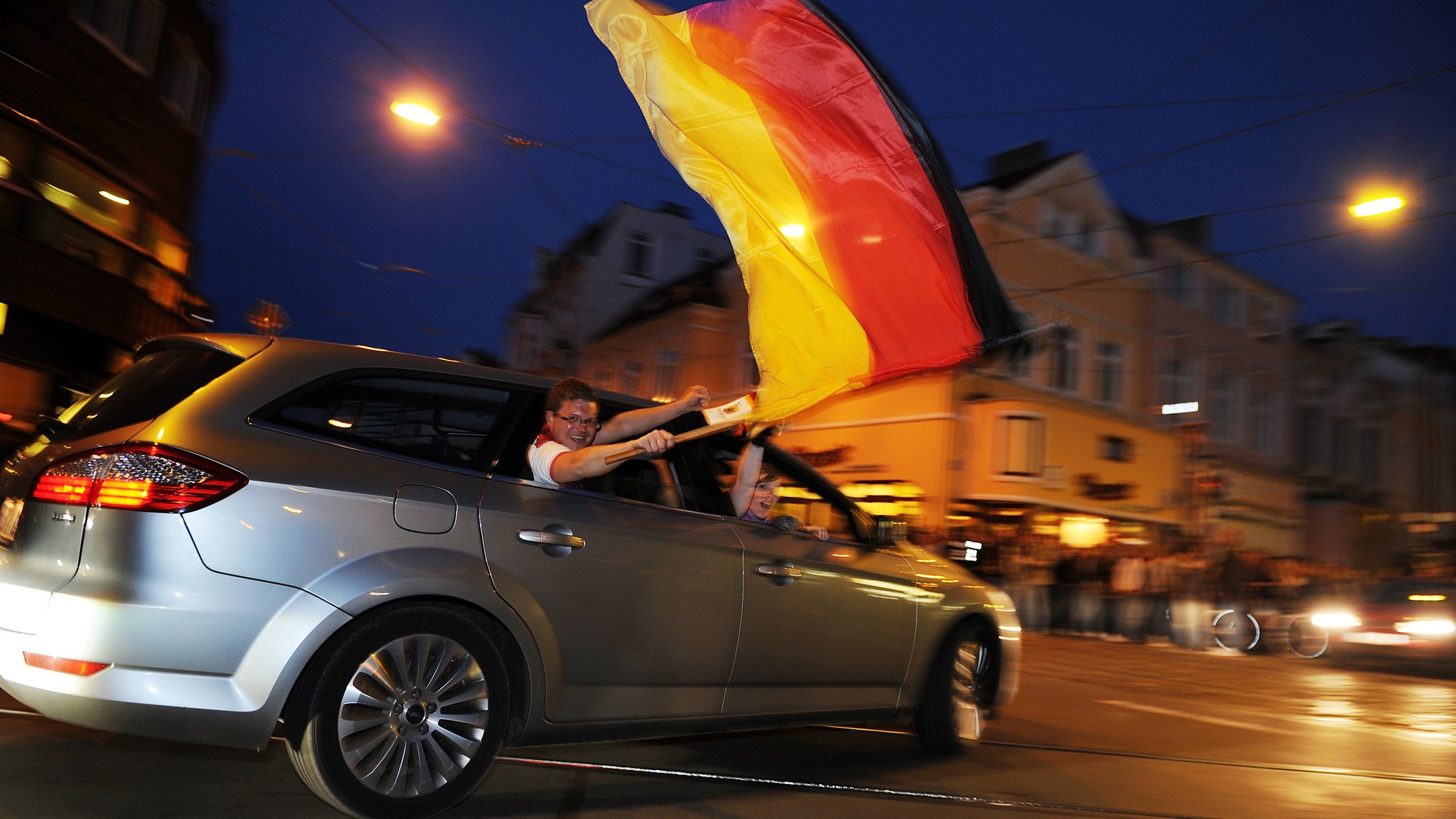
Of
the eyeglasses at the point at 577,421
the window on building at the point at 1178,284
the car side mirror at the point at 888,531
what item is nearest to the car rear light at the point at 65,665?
the eyeglasses at the point at 577,421

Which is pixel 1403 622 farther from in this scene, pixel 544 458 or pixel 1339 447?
pixel 1339 447

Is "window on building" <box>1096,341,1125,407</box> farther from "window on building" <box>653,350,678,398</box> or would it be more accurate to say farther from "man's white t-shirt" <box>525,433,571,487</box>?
"man's white t-shirt" <box>525,433,571,487</box>

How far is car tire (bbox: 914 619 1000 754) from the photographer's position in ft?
21.0

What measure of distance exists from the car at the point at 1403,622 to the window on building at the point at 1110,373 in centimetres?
1332

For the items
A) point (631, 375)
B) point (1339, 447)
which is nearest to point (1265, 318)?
point (1339, 447)

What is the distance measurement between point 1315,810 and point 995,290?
2992 mm

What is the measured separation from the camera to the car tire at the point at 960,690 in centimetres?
639

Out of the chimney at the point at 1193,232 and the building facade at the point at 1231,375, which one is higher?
the chimney at the point at 1193,232

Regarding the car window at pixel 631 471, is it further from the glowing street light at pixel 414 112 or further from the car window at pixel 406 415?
the glowing street light at pixel 414 112

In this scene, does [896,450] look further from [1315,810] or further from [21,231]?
[1315,810]

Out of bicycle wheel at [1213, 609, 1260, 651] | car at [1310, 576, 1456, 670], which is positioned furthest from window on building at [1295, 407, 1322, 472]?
car at [1310, 576, 1456, 670]

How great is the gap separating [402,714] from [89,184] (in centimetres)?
1678

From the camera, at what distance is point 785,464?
582cm

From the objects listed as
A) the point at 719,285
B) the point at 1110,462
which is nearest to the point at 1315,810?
the point at 1110,462
